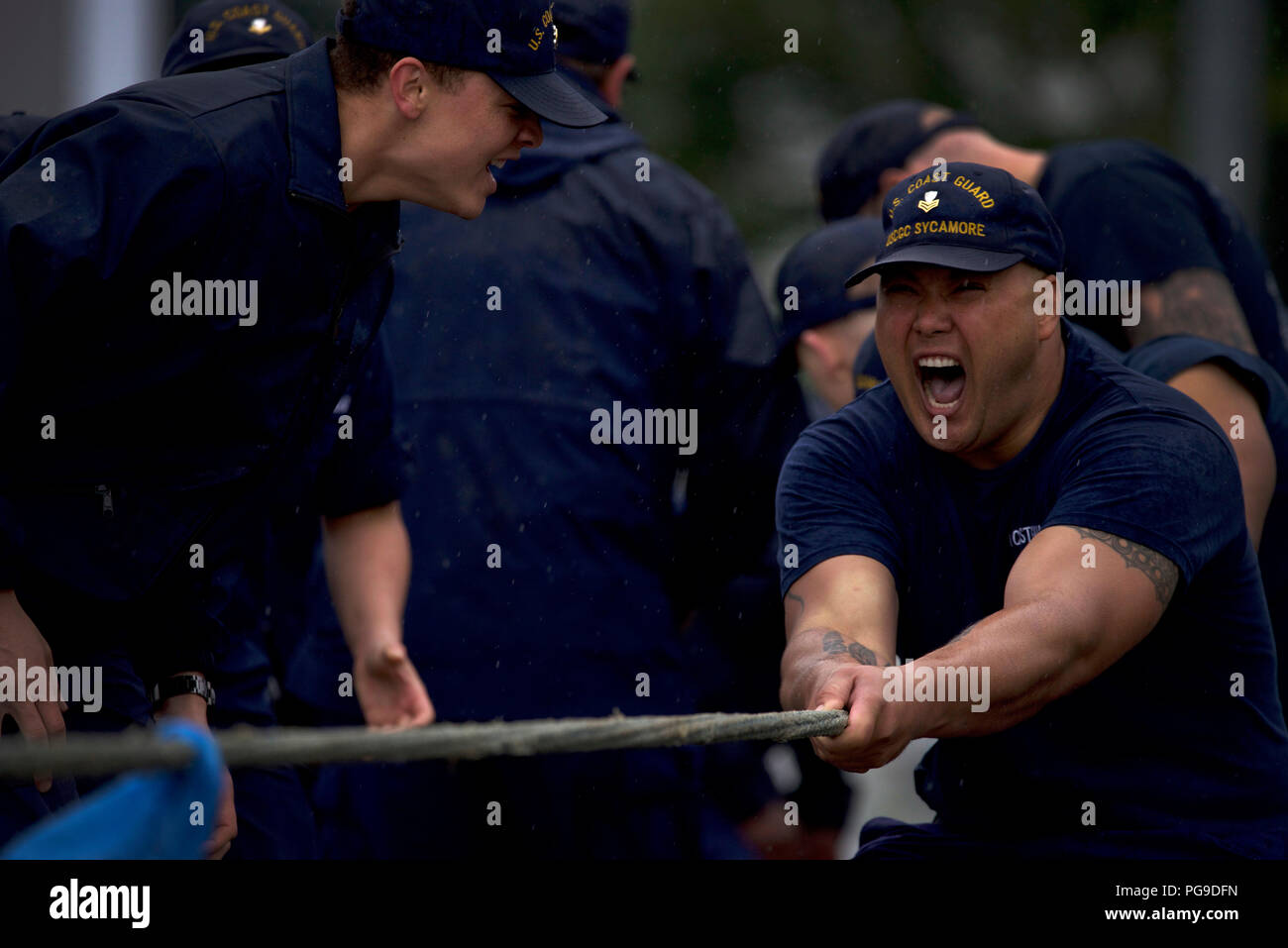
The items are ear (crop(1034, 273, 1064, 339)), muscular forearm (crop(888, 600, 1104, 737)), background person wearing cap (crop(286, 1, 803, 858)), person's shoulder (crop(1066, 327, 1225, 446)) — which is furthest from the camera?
background person wearing cap (crop(286, 1, 803, 858))

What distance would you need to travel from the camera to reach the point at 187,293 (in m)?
2.72

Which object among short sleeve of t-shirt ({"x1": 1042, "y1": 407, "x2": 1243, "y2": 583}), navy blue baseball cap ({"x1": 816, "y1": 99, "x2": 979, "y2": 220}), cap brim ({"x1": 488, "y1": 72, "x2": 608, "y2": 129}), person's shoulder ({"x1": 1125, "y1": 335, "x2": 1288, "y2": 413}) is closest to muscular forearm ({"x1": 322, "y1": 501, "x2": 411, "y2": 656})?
cap brim ({"x1": 488, "y1": 72, "x2": 608, "y2": 129})

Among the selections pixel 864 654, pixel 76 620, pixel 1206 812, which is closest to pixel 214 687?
pixel 76 620

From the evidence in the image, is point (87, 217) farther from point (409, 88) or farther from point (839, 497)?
point (839, 497)

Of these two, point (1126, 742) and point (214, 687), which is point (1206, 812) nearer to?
point (1126, 742)

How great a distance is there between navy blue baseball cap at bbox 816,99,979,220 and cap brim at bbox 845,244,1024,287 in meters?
2.17

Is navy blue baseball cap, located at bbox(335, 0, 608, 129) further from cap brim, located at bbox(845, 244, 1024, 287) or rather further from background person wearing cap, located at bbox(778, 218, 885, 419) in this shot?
background person wearing cap, located at bbox(778, 218, 885, 419)

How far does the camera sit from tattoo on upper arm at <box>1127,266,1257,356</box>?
13.1 ft

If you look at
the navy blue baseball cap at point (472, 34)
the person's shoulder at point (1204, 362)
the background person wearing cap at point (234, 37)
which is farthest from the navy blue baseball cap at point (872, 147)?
the navy blue baseball cap at point (472, 34)

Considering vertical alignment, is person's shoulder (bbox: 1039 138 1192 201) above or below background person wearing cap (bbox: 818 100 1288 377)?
above

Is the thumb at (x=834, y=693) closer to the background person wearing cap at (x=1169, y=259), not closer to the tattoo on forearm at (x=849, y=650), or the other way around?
the tattoo on forearm at (x=849, y=650)

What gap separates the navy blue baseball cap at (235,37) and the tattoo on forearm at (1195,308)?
2130 mm

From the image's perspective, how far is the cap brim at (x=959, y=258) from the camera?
2951 millimetres

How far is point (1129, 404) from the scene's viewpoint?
297 cm
